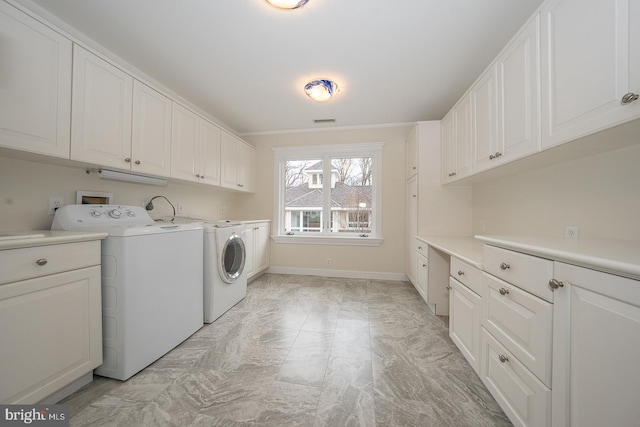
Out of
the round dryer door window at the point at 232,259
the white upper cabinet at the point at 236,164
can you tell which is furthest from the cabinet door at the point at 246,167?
the round dryer door window at the point at 232,259

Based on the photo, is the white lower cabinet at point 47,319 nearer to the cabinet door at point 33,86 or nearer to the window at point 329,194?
the cabinet door at point 33,86

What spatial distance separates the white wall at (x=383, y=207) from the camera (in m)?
3.60

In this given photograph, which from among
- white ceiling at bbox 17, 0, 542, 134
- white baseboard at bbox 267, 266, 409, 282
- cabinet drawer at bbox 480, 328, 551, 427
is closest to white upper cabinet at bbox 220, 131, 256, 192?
white ceiling at bbox 17, 0, 542, 134

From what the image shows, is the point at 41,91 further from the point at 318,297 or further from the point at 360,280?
the point at 360,280

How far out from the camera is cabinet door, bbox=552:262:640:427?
2.10 ft

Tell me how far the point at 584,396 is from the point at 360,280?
2879 mm

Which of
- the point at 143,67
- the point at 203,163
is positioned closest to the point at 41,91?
the point at 143,67

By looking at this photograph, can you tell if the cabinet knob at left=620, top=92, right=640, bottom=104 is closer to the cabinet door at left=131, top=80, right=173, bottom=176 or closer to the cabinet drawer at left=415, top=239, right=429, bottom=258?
the cabinet drawer at left=415, top=239, right=429, bottom=258

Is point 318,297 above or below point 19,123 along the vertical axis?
below

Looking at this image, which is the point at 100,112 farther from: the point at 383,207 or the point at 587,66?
the point at 383,207

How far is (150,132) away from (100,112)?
41 cm

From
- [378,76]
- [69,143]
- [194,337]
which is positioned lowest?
[194,337]

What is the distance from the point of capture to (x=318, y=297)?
287 cm

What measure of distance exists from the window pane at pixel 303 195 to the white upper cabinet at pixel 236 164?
0.61 m
